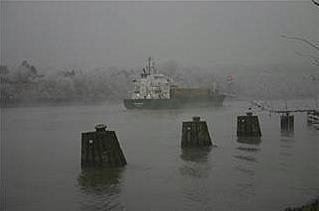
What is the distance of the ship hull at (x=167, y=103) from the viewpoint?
11.1 m

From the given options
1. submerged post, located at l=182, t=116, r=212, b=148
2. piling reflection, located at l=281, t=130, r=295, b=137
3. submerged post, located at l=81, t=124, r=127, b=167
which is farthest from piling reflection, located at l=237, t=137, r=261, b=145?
submerged post, located at l=81, t=124, r=127, b=167

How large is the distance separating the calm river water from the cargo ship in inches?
135

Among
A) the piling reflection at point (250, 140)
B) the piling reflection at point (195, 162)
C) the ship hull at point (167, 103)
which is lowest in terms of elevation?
the piling reflection at point (195, 162)

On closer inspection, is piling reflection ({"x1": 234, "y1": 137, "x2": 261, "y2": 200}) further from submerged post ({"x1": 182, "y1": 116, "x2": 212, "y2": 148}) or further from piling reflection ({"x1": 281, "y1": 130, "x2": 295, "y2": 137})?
piling reflection ({"x1": 281, "y1": 130, "x2": 295, "y2": 137})

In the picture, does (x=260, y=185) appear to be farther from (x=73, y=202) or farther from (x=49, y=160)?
(x=49, y=160)

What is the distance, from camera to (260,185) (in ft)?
10.4

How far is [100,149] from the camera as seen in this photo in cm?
377

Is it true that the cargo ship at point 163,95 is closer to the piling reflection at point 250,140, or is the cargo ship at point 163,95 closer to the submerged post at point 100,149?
the piling reflection at point 250,140

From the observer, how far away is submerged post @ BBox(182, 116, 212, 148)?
5.19 meters

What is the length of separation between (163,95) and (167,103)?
0.26m

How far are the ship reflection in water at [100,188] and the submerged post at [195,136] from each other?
5.06ft

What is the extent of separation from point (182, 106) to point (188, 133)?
6.41m

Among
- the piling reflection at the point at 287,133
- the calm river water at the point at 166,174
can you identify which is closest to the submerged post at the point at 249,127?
the calm river water at the point at 166,174

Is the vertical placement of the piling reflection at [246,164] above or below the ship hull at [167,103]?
below
